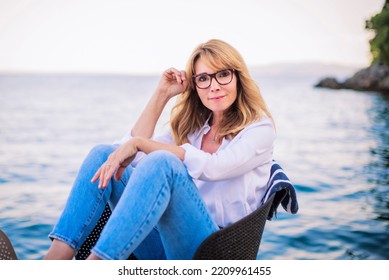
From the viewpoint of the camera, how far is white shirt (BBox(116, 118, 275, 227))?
1.87m

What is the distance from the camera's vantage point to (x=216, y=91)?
2148 millimetres

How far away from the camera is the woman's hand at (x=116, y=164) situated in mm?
1800

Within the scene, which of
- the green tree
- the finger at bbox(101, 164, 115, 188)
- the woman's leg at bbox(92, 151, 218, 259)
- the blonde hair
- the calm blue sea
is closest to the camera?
the woman's leg at bbox(92, 151, 218, 259)

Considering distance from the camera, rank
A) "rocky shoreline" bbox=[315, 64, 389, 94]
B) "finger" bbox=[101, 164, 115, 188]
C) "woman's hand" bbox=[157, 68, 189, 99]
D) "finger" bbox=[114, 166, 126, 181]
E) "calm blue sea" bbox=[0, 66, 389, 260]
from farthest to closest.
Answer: "rocky shoreline" bbox=[315, 64, 389, 94]
"calm blue sea" bbox=[0, 66, 389, 260]
"woman's hand" bbox=[157, 68, 189, 99]
"finger" bbox=[114, 166, 126, 181]
"finger" bbox=[101, 164, 115, 188]

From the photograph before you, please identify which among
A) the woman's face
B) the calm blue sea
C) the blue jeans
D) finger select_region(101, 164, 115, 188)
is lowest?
the calm blue sea

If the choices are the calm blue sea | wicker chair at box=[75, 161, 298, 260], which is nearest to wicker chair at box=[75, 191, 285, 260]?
wicker chair at box=[75, 161, 298, 260]

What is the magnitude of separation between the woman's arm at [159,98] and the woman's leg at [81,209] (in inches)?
14.1

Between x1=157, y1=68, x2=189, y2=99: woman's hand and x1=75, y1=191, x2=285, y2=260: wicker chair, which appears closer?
x1=75, y1=191, x2=285, y2=260: wicker chair

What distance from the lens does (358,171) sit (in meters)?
7.10

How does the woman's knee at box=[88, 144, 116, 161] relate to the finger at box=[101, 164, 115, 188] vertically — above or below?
above

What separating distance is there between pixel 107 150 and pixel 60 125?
539 inches

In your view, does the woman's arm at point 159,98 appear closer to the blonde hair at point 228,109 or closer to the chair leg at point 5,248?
the blonde hair at point 228,109

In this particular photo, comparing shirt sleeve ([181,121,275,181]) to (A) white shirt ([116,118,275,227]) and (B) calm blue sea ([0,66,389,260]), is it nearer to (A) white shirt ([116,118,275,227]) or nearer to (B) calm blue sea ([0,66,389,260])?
(A) white shirt ([116,118,275,227])
